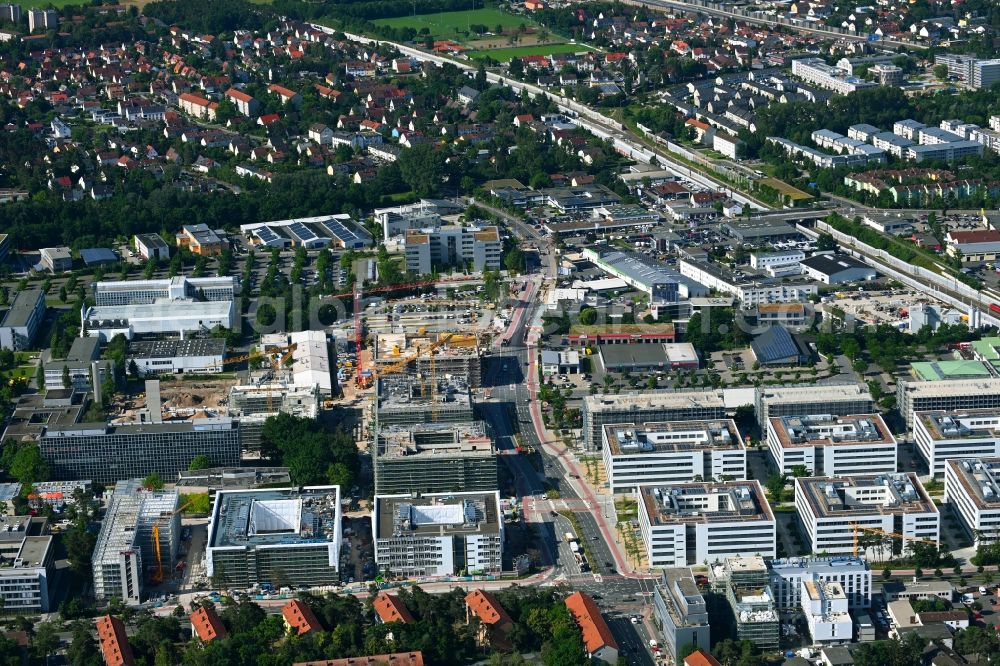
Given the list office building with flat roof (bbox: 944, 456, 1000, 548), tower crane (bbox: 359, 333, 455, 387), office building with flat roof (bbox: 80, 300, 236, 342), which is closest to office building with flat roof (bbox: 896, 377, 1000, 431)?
office building with flat roof (bbox: 944, 456, 1000, 548)

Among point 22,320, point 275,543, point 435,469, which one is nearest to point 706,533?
point 435,469

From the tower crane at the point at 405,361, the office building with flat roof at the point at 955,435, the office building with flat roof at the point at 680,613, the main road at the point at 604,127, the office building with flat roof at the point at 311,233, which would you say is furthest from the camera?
the main road at the point at 604,127

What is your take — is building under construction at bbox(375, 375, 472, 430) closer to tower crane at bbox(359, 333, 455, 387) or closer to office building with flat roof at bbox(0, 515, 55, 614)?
tower crane at bbox(359, 333, 455, 387)

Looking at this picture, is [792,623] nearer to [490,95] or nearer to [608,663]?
[608,663]

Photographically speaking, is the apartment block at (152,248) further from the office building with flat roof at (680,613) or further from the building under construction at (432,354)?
the office building with flat roof at (680,613)

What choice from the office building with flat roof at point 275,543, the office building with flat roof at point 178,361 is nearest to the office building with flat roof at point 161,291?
the office building with flat roof at point 178,361

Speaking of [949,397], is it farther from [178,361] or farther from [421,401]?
[178,361]
